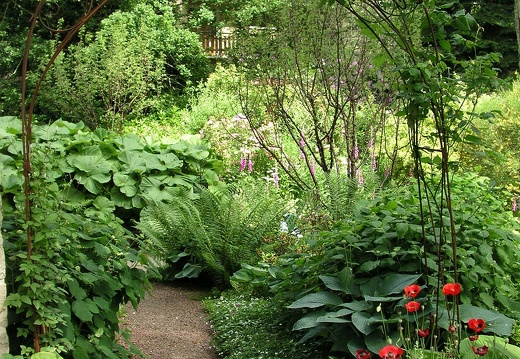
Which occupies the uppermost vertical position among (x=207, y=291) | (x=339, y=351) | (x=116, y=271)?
(x=116, y=271)

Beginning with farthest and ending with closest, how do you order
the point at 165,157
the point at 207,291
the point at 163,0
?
the point at 163,0
the point at 165,157
the point at 207,291

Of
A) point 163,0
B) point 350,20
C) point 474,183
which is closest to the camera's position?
point 474,183

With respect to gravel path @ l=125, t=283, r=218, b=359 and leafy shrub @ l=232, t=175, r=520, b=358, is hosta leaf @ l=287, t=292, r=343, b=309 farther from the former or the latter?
gravel path @ l=125, t=283, r=218, b=359

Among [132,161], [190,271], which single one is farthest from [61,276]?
[132,161]

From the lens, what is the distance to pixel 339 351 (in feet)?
12.1

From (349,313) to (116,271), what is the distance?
1.21 m

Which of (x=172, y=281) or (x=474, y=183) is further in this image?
(x=172, y=281)

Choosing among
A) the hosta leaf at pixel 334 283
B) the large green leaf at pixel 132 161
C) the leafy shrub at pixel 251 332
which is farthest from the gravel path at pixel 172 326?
the large green leaf at pixel 132 161

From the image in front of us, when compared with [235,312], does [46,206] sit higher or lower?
higher

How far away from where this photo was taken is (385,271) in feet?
12.3

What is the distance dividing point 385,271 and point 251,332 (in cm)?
109

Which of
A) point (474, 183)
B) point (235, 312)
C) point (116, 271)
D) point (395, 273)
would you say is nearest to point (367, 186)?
point (474, 183)

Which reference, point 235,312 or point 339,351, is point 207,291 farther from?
point 339,351

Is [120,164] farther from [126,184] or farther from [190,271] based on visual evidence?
[190,271]
